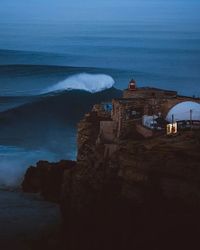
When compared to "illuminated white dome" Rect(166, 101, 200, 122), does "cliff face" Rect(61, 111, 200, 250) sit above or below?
below

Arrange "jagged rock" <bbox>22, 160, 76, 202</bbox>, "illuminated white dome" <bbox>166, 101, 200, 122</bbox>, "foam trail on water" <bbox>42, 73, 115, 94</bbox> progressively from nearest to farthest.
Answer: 1. "illuminated white dome" <bbox>166, 101, 200, 122</bbox>
2. "jagged rock" <bbox>22, 160, 76, 202</bbox>
3. "foam trail on water" <bbox>42, 73, 115, 94</bbox>

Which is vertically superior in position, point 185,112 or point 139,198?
point 185,112

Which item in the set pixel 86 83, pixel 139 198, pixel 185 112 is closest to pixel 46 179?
pixel 185 112

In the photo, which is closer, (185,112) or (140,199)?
(140,199)

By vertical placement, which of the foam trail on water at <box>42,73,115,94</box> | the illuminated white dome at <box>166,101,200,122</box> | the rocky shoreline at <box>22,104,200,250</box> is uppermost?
the foam trail on water at <box>42,73,115,94</box>

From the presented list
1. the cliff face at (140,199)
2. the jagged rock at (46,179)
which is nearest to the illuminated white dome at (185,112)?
the cliff face at (140,199)

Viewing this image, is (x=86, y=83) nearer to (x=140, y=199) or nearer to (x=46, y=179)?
(x=46, y=179)

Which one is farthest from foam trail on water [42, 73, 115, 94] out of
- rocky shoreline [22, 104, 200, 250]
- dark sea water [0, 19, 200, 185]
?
rocky shoreline [22, 104, 200, 250]

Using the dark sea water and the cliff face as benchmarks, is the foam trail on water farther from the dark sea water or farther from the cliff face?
the cliff face
